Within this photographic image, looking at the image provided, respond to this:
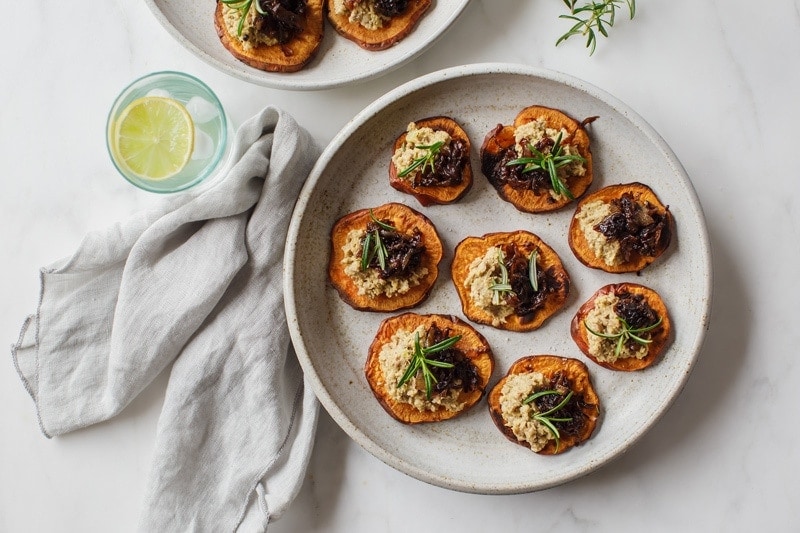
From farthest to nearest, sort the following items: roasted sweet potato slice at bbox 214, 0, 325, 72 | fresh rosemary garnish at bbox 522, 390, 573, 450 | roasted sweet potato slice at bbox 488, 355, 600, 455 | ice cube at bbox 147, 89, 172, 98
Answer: ice cube at bbox 147, 89, 172, 98 → roasted sweet potato slice at bbox 214, 0, 325, 72 → roasted sweet potato slice at bbox 488, 355, 600, 455 → fresh rosemary garnish at bbox 522, 390, 573, 450

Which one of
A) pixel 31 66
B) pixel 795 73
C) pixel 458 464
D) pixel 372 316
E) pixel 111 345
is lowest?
pixel 111 345

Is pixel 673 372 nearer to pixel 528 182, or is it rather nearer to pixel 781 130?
pixel 528 182

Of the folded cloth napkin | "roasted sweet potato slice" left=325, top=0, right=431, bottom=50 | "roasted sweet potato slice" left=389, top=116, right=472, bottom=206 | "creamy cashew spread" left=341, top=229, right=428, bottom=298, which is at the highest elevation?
"roasted sweet potato slice" left=325, top=0, right=431, bottom=50

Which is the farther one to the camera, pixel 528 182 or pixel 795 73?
pixel 795 73

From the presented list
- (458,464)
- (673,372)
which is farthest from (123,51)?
(673,372)

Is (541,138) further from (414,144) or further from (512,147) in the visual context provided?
(414,144)

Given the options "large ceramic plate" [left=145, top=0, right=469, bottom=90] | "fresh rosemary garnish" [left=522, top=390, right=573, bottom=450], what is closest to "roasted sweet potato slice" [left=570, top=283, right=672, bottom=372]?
"fresh rosemary garnish" [left=522, top=390, right=573, bottom=450]

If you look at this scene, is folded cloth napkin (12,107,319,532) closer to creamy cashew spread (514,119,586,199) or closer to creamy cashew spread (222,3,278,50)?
creamy cashew spread (222,3,278,50)
